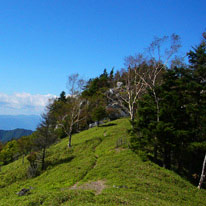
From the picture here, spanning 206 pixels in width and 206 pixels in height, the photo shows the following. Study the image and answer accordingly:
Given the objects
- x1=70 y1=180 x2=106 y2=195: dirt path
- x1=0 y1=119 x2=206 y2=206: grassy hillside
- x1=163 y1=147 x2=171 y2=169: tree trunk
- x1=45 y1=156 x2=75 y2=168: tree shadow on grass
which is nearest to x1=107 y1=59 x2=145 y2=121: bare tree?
x1=163 y1=147 x2=171 y2=169: tree trunk

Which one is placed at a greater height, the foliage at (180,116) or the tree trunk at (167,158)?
the foliage at (180,116)

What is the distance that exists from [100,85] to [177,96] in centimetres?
5654

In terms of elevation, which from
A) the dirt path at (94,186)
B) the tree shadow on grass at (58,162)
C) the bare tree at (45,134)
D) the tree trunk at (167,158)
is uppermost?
the bare tree at (45,134)

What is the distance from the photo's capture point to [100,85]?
76.3 m

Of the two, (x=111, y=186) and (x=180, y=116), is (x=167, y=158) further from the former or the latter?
(x=111, y=186)

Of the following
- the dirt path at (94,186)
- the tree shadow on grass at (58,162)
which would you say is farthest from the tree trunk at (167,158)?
the tree shadow on grass at (58,162)

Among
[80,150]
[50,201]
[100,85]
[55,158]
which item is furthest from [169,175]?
[100,85]

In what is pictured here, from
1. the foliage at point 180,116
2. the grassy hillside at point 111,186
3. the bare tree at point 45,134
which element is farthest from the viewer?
the bare tree at point 45,134

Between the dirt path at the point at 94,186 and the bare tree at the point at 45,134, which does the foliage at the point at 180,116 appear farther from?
the bare tree at the point at 45,134

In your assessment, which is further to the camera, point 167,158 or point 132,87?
point 132,87

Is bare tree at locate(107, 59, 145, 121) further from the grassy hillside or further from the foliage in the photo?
the grassy hillside

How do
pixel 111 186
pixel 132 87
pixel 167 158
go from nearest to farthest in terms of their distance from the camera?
pixel 111 186 → pixel 167 158 → pixel 132 87

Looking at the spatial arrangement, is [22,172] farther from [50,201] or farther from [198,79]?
[198,79]

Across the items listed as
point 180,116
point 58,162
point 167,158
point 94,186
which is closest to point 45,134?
point 58,162
